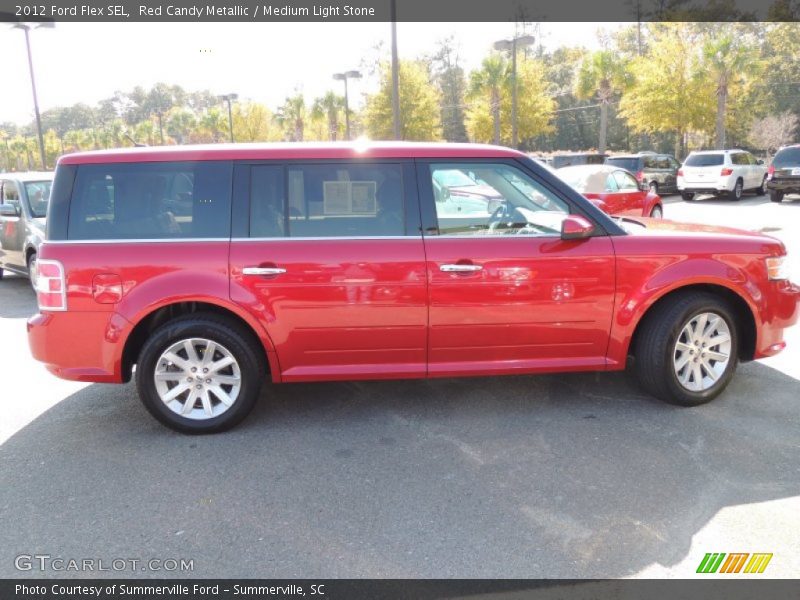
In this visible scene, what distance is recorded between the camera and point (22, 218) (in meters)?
8.91

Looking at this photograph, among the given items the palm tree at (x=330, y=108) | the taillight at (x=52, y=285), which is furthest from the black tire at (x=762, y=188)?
the palm tree at (x=330, y=108)

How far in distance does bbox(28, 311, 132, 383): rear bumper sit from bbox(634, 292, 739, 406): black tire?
11.2ft

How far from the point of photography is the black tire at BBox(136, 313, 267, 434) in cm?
400

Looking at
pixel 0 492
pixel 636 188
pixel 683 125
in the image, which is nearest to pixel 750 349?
pixel 0 492

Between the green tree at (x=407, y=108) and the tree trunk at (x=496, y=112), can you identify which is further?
the green tree at (x=407, y=108)

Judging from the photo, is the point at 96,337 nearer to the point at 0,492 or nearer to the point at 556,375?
the point at 0,492

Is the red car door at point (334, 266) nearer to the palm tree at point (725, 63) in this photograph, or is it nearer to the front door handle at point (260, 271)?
the front door handle at point (260, 271)

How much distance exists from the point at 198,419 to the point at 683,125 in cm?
3406

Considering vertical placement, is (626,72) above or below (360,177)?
above

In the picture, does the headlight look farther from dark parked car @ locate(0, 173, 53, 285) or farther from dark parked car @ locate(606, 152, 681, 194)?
dark parked car @ locate(606, 152, 681, 194)

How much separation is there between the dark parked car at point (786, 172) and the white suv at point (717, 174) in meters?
1.46

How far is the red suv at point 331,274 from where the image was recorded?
13.0 ft

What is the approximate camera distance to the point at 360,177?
13.4ft

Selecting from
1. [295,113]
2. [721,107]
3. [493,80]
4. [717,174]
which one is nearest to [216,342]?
[717,174]
